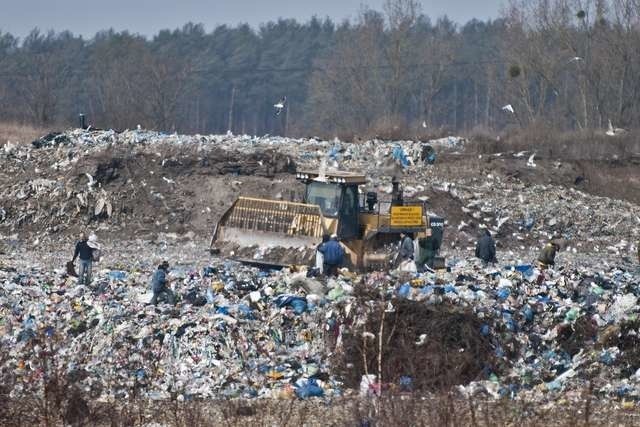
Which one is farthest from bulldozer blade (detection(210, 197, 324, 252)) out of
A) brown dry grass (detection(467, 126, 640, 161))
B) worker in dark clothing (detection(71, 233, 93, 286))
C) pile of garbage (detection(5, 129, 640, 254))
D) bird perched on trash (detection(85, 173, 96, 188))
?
brown dry grass (detection(467, 126, 640, 161))

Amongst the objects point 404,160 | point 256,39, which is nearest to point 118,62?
point 256,39

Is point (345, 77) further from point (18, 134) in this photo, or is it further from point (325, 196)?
point (325, 196)

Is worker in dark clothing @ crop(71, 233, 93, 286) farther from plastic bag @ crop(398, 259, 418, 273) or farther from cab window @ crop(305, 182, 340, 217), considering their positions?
plastic bag @ crop(398, 259, 418, 273)

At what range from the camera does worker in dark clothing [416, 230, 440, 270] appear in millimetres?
18016

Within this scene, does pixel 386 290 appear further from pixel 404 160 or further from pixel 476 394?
pixel 404 160

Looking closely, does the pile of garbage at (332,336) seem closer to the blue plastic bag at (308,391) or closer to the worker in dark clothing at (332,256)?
the blue plastic bag at (308,391)

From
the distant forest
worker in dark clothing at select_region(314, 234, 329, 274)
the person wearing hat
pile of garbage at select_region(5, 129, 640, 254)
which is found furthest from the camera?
→ the distant forest

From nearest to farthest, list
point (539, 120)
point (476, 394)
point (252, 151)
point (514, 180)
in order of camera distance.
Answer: point (476, 394) < point (252, 151) < point (514, 180) < point (539, 120)

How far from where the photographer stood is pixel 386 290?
14148 mm

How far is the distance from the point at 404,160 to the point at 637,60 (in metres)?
19.4

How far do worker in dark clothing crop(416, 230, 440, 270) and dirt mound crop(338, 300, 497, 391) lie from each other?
447cm

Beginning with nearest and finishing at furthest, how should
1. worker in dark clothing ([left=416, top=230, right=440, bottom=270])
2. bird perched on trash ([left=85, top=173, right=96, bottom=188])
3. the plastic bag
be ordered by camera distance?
the plastic bag
worker in dark clothing ([left=416, top=230, right=440, bottom=270])
bird perched on trash ([left=85, top=173, right=96, bottom=188])

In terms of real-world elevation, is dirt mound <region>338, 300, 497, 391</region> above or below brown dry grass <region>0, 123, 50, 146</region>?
below

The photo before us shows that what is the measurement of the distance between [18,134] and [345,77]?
2674 centimetres
